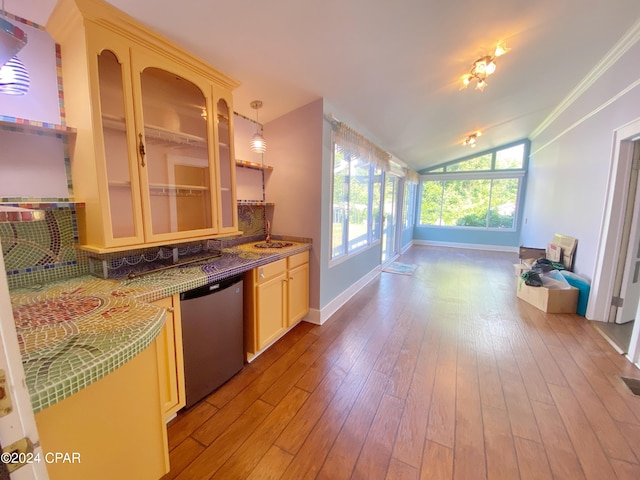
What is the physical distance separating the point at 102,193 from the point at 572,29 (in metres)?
3.93

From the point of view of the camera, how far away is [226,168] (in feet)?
6.63

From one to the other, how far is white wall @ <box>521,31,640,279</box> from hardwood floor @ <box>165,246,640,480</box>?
1.30 m

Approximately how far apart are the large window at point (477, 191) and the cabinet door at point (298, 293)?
638 cm

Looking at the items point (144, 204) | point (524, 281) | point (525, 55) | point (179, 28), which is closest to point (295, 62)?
point (179, 28)

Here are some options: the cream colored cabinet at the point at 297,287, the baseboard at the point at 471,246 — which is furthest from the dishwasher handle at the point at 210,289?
the baseboard at the point at 471,246

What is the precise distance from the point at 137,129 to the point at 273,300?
154 centimetres

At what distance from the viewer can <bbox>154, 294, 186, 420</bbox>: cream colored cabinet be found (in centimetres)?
142

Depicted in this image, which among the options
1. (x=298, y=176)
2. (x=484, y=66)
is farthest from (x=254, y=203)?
(x=484, y=66)

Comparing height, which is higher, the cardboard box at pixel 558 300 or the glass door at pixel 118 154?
the glass door at pixel 118 154

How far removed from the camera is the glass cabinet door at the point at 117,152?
1.36m

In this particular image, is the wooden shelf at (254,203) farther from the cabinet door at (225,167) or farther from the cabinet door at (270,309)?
the cabinet door at (270,309)

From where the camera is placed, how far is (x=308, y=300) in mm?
2828

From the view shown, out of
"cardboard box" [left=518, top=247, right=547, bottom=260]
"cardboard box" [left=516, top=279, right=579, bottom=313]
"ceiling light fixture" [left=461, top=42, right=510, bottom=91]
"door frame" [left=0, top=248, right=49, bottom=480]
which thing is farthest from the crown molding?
"door frame" [left=0, top=248, right=49, bottom=480]

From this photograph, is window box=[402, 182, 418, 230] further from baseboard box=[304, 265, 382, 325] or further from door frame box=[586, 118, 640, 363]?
door frame box=[586, 118, 640, 363]
